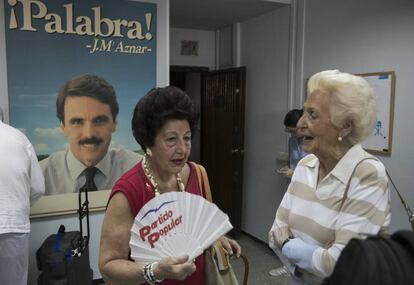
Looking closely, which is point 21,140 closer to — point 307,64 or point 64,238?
point 64,238

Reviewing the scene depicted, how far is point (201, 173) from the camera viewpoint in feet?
4.19

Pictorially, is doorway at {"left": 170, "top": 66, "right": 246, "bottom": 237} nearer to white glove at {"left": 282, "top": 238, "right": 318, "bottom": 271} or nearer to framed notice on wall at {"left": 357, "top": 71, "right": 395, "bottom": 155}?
framed notice on wall at {"left": 357, "top": 71, "right": 395, "bottom": 155}

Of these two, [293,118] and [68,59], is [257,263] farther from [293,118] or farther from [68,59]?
[68,59]

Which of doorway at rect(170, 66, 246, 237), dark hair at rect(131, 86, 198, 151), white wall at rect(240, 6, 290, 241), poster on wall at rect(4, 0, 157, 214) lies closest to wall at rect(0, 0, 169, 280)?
poster on wall at rect(4, 0, 157, 214)

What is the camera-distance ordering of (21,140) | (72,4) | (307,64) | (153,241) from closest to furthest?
(153,241)
(21,140)
(72,4)
(307,64)

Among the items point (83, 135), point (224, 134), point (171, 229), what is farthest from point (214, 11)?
point (171, 229)

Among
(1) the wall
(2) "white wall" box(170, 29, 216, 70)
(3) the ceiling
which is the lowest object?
(1) the wall

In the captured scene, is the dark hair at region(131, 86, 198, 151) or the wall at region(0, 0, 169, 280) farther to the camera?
the wall at region(0, 0, 169, 280)

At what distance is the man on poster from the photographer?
280 centimetres

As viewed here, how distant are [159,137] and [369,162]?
2.13 feet

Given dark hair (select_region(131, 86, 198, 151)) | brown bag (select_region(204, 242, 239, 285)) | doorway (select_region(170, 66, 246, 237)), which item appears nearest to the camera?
dark hair (select_region(131, 86, 198, 151))

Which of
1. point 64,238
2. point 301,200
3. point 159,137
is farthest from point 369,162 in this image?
point 64,238

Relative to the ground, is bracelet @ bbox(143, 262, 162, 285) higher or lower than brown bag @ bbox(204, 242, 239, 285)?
higher

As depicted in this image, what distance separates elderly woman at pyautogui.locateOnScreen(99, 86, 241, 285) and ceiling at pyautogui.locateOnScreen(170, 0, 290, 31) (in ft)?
9.08
